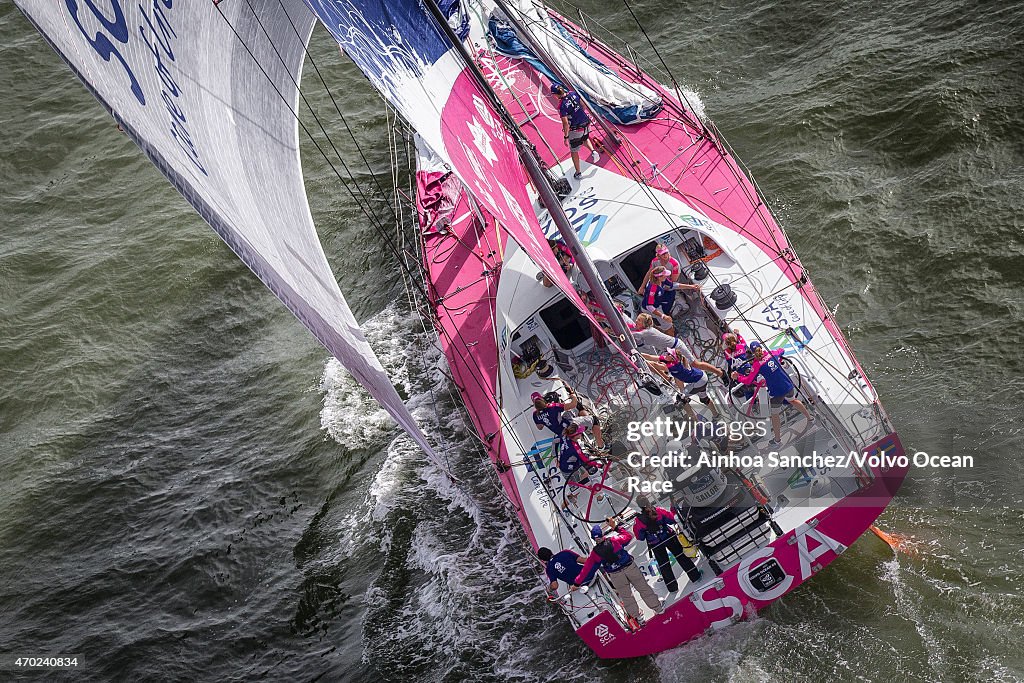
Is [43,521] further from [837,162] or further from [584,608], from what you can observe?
[837,162]

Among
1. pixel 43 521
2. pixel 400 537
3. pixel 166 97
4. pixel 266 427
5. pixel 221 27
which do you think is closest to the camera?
pixel 166 97

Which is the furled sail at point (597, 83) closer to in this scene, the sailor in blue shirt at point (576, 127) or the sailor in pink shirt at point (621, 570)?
the sailor in blue shirt at point (576, 127)

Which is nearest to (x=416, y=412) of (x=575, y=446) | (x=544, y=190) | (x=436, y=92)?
(x=575, y=446)

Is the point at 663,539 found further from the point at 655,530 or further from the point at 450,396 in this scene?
the point at 450,396

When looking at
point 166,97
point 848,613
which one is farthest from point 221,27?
point 848,613

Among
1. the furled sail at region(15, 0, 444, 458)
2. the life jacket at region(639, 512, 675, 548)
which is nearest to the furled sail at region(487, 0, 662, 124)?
Result: the furled sail at region(15, 0, 444, 458)

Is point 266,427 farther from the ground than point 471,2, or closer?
closer
